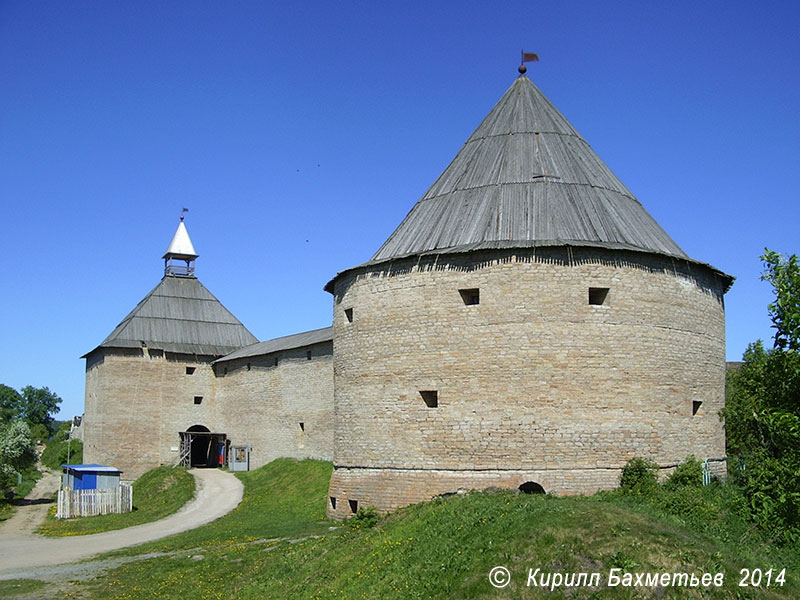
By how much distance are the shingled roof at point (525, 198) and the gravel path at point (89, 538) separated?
25.9 feet

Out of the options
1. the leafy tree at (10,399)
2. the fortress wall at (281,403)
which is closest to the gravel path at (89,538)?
the fortress wall at (281,403)

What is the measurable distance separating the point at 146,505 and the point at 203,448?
398 inches

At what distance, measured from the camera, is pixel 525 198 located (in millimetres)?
18047

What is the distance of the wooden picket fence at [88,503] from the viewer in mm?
25812

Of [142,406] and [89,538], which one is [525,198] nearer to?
[89,538]

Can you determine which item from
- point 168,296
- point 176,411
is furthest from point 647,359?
point 168,296

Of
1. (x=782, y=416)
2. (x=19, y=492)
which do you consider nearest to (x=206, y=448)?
(x=19, y=492)

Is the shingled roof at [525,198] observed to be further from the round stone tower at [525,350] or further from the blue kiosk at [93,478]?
the blue kiosk at [93,478]

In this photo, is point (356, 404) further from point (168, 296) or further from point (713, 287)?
point (168, 296)

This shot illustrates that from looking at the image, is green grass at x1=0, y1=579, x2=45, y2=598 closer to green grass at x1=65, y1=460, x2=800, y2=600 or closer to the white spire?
green grass at x1=65, y1=460, x2=800, y2=600

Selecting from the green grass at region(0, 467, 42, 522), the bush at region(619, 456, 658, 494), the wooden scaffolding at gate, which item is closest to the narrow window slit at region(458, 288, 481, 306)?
the bush at region(619, 456, 658, 494)

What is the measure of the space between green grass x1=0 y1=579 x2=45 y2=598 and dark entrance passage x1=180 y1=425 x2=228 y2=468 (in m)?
20.9

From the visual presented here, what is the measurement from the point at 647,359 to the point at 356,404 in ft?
20.7

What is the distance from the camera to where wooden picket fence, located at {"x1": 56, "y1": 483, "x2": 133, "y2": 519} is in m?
25.8
